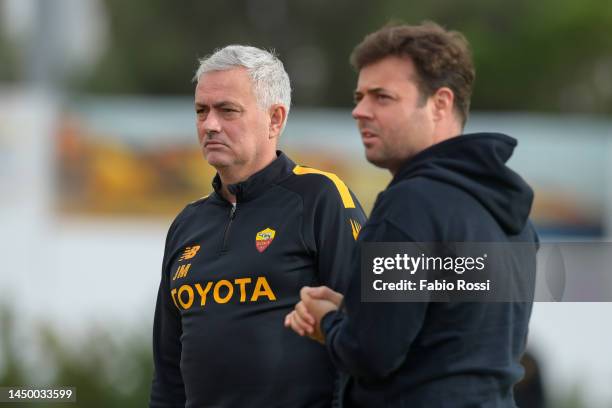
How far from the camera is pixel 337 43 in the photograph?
35.2 metres

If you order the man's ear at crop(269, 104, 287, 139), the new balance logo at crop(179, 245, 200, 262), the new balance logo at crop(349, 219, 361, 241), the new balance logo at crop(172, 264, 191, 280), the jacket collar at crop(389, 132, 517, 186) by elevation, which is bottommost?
the new balance logo at crop(172, 264, 191, 280)

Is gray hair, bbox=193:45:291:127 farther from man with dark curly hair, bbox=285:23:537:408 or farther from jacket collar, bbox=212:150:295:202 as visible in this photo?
man with dark curly hair, bbox=285:23:537:408

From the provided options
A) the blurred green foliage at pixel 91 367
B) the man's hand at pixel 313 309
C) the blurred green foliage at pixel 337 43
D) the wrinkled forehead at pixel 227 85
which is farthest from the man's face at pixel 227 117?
the blurred green foliage at pixel 337 43

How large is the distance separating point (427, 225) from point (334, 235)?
0.76 metres

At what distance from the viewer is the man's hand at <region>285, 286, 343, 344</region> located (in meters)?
3.69

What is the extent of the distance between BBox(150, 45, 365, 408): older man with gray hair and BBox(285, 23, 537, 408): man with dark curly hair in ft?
1.37

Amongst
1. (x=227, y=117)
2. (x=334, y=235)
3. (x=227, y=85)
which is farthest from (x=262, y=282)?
(x=227, y=85)

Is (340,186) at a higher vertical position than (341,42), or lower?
lower

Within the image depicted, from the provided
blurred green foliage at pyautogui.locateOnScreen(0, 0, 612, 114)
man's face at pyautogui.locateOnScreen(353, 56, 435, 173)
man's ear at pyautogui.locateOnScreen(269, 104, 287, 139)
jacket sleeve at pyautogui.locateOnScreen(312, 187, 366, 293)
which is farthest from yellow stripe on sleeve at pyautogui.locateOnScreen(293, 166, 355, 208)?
blurred green foliage at pyautogui.locateOnScreen(0, 0, 612, 114)

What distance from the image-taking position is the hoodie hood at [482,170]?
3.62 meters

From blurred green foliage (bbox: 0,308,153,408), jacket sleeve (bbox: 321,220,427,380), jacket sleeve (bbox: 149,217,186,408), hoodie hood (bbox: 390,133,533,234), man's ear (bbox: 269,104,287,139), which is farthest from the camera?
blurred green foliage (bbox: 0,308,153,408)

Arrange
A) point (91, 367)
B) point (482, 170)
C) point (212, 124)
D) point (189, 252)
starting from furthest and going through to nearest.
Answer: point (91, 367)
point (189, 252)
point (212, 124)
point (482, 170)

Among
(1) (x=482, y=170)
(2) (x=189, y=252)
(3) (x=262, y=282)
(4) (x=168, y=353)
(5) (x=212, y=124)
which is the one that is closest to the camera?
(1) (x=482, y=170)

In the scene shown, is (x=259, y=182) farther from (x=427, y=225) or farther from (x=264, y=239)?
(x=427, y=225)
